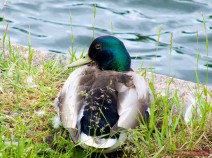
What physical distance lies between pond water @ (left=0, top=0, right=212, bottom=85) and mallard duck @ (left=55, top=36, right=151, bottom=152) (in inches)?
148

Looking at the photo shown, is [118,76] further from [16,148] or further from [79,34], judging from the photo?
[79,34]

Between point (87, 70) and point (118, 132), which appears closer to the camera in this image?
point (118, 132)

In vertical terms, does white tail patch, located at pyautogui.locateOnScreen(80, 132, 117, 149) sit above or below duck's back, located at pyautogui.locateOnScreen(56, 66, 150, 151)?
below

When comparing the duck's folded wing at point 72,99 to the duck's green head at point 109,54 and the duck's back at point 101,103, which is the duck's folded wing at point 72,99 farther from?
the duck's green head at point 109,54

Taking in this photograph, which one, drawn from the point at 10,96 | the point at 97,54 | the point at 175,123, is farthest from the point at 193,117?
the point at 10,96

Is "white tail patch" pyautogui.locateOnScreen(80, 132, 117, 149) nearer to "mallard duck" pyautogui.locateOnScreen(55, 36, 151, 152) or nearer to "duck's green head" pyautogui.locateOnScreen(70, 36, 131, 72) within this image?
"mallard duck" pyautogui.locateOnScreen(55, 36, 151, 152)

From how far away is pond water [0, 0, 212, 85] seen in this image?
9.42 meters

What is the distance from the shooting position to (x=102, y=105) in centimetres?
475

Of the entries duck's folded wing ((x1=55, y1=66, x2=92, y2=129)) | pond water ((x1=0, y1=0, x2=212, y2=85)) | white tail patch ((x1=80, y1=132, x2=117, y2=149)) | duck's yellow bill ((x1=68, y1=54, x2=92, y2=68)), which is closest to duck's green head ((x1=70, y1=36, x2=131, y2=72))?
duck's yellow bill ((x1=68, y1=54, x2=92, y2=68))

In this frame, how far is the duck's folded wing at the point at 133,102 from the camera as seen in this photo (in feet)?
15.6

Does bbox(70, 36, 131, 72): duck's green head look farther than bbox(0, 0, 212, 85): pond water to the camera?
No

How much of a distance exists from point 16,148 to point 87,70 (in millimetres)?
1166

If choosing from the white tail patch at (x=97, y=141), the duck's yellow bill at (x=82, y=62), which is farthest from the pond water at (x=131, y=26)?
the white tail patch at (x=97, y=141)

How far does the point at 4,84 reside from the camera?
5598 mm
